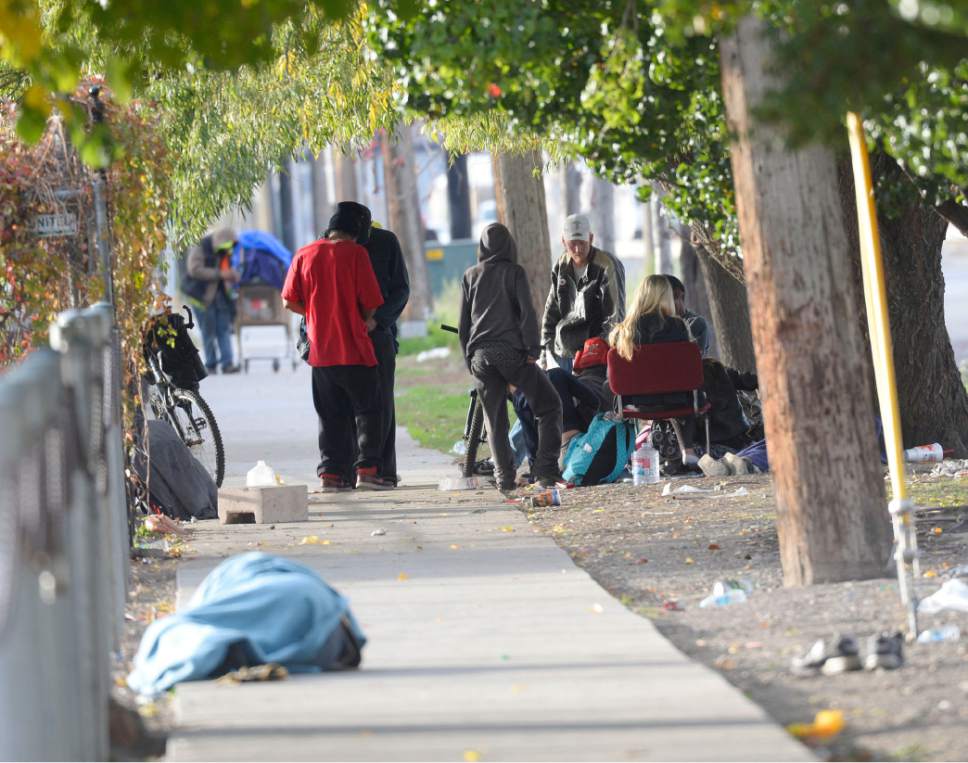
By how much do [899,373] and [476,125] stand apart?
3.41m

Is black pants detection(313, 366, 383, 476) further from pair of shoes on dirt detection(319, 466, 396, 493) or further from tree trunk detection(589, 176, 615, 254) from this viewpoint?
tree trunk detection(589, 176, 615, 254)

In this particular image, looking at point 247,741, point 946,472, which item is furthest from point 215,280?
point 247,741

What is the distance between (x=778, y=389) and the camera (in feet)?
24.3

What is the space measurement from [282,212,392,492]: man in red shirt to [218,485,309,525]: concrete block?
142 centimetres

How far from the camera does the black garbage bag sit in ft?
36.1

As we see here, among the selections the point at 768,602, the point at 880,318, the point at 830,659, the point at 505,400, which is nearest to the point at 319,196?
the point at 505,400

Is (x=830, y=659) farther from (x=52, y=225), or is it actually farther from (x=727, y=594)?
(x=52, y=225)

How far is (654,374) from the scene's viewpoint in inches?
469

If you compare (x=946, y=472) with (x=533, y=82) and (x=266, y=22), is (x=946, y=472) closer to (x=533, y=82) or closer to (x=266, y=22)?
(x=533, y=82)

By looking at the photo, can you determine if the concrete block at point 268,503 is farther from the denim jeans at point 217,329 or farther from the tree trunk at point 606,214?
the tree trunk at point 606,214

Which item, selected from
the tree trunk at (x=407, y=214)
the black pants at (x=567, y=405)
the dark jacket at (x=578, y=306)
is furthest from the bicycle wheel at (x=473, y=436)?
the tree trunk at (x=407, y=214)

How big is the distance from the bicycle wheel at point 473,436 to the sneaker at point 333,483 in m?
0.92

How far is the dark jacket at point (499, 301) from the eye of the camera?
11.6 m

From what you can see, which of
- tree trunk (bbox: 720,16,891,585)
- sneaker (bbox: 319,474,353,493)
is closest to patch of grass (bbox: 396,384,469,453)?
sneaker (bbox: 319,474,353,493)
